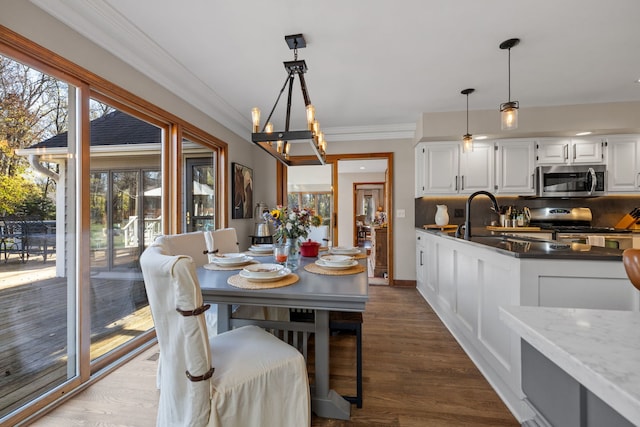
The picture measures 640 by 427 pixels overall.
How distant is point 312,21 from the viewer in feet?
6.51

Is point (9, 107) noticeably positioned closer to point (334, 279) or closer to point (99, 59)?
point (99, 59)

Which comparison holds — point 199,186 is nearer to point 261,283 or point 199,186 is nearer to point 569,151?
point 261,283

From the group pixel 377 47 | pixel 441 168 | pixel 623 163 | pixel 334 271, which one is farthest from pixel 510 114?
pixel 623 163

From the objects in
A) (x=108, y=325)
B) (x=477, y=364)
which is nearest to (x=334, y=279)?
(x=477, y=364)

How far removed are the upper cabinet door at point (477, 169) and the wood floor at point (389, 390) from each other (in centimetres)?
218

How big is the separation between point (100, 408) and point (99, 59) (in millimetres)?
2277

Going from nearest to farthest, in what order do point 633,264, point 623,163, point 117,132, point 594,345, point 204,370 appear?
1. point 594,345
2. point 633,264
3. point 204,370
4. point 117,132
5. point 623,163

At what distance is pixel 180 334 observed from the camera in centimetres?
106

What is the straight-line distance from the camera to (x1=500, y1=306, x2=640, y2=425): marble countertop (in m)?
0.37

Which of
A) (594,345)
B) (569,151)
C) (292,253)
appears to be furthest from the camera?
(569,151)

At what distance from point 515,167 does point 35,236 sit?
16.2 ft

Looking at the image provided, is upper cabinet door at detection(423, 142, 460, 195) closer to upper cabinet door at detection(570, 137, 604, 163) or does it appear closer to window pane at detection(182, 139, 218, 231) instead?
upper cabinet door at detection(570, 137, 604, 163)

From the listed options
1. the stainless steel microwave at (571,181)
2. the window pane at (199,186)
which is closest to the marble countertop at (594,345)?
the window pane at (199,186)

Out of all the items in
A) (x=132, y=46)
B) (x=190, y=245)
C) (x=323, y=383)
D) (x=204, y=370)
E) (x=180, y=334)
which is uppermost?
(x=132, y=46)
